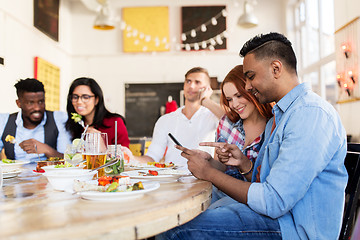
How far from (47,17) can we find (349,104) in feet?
18.4

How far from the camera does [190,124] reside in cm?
296

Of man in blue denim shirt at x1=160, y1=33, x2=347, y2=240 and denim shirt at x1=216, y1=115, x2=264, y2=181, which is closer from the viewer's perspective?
man in blue denim shirt at x1=160, y1=33, x2=347, y2=240

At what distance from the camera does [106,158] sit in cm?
169

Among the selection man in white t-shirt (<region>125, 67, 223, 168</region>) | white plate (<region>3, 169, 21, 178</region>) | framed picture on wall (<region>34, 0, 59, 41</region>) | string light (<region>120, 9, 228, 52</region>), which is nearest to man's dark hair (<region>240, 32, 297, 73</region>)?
white plate (<region>3, 169, 21, 178</region>)

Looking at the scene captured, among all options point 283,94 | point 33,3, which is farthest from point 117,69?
point 283,94

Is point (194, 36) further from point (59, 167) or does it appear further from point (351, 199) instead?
point (351, 199)

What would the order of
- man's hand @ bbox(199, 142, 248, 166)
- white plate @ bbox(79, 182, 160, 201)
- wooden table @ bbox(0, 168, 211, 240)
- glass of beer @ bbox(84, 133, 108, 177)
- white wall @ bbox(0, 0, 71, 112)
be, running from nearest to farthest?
wooden table @ bbox(0, 168, 211, 240), white plate @ bbox(79, 182, 160, 201), glass of beer @ bbox(84, 133, 108, 177), man's hand @ bbox(199, 142, 248, 166), white wall @ bbox(0, 0, 71, 112)

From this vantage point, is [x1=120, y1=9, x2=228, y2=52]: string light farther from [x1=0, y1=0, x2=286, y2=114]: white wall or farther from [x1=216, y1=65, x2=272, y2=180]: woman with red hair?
[x1=216, y1=65, x2=272, y2=180]: woman with red hair

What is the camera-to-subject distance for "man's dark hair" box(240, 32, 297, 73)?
146 cm

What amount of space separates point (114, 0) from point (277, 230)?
792 cm

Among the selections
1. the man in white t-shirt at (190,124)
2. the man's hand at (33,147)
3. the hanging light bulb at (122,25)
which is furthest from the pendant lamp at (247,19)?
the man's hand at (33,147)

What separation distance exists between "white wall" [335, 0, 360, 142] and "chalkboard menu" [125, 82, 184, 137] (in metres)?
3.81

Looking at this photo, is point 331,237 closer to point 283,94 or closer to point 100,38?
point 283,94

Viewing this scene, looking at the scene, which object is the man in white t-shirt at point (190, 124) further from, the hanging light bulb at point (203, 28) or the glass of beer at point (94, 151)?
the hanging light bulb at point (203, 28)
